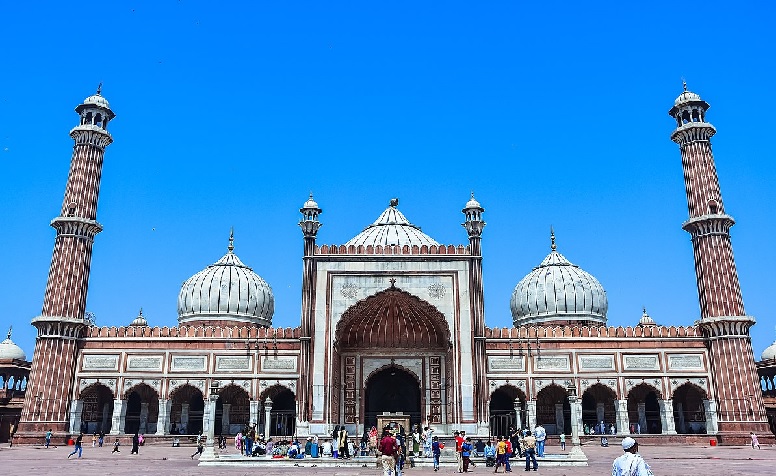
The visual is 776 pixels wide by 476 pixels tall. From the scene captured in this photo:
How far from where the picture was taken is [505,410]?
3206 centimetres

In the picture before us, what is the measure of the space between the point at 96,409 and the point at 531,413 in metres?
21.1

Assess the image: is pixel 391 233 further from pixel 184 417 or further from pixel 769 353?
pixel 769 353

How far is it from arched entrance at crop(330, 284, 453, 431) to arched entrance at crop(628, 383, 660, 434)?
31.1 feet

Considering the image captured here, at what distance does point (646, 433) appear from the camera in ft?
104

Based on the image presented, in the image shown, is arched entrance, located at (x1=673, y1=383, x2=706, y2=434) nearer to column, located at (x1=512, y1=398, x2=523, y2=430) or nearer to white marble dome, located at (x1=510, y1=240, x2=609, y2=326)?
white marble dome, located at (x1=510, y1=240, x2=609, y2=326)

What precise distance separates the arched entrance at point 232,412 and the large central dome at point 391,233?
10.0 m

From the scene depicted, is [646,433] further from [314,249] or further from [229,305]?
[229,305]

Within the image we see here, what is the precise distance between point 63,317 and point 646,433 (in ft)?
92.8

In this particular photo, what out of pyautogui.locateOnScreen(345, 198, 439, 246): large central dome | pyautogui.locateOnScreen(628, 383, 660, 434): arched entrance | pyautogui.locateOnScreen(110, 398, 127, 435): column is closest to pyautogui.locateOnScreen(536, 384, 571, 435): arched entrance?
pyautogui.locateOnScreen(628, 383, 660, 434): arched entrance

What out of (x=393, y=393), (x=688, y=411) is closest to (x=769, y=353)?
(x=688, y=411)

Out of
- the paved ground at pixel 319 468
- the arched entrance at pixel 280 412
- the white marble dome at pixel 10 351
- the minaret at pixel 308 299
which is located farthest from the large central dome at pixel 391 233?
the white marble dome at pixel 10 351

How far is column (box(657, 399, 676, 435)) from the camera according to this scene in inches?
1200

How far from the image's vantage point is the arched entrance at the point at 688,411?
3212cm

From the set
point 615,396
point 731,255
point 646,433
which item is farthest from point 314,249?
point 731,255
